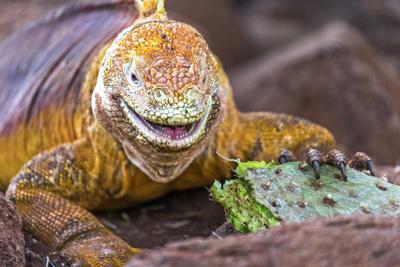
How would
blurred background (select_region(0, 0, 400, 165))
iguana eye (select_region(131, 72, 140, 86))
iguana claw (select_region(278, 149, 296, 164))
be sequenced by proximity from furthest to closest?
1. blurred background (select_region(0, 0, 400, 165))
2. iguana claw (select_region(278, 149, 296, 164))
3. iguana eye (select_region(131, 72, 140, 86))

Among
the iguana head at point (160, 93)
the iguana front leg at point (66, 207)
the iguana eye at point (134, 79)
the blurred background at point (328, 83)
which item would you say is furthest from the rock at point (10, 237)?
the blurred background at point (328, 83)

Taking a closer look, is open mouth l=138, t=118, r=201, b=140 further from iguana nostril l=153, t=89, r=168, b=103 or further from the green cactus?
the green cactus

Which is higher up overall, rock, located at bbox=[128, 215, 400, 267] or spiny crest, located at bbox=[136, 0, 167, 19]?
spiny crest, located at bbox=[136, 0, 167, 19]

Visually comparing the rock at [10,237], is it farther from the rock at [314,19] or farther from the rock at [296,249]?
the rock at [314,19]

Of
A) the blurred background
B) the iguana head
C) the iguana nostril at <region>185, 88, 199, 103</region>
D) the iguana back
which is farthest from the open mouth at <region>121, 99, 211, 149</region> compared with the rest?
the blurred background

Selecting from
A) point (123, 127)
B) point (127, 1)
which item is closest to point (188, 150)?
point (123, 127)

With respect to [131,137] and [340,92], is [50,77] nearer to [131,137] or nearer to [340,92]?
[131,137]

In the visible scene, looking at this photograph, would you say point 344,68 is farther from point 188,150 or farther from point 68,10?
point 188,150
